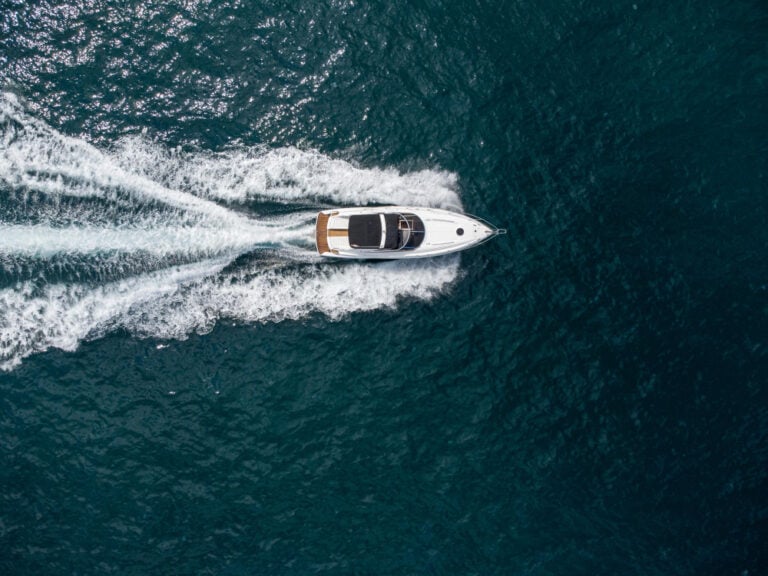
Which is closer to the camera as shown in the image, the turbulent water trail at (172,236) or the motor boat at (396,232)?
the motor boat at (396,232)

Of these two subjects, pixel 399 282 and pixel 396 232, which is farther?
pixel 399 282

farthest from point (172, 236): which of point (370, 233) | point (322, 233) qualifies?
point (370, 233)

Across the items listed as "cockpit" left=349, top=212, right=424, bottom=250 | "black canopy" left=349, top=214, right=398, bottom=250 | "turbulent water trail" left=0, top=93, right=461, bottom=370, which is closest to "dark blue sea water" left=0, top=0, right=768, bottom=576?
"turbulent water trail" left=0, top=93, right=461, bottom=370

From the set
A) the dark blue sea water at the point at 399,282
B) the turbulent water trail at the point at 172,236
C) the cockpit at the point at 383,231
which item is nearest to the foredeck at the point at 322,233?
the turbulent water trail at the point at 172,236

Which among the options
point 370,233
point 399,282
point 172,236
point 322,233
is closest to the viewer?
point 370,233

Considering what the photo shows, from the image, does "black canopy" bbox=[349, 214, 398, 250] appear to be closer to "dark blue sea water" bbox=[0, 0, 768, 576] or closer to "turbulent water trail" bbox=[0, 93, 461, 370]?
"turbulent water trail" bbox=[0, 93, 461, 370]

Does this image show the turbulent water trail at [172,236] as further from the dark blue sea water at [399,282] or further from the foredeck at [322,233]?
the foredeck at [322,233]

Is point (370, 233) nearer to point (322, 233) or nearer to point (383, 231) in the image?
point (383, 231)

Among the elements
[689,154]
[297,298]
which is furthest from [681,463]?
[297,298]
